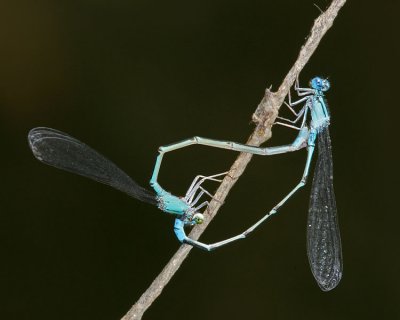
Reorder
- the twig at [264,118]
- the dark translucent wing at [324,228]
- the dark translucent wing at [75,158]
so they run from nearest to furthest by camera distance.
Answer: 1. the twig at [264,118]
2. the dark translucent wing at [75,158]
3. the dark translucent wing at [324,228]

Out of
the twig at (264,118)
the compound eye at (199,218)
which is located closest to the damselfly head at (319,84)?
the twig at (264,118)

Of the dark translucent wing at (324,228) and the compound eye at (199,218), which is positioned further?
the dark translucent wing at (324,228)

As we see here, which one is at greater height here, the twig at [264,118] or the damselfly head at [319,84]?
the damselfly head at [319,84]

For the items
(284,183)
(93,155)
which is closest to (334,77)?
(284,183)

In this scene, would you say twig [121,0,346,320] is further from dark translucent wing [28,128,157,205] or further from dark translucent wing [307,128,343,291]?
dark translucent wing [307,128,343,291]

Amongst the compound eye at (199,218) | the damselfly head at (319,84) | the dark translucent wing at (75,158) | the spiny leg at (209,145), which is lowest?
the dark translucent wing at (75,158)

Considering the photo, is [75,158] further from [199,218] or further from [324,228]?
[324,228]

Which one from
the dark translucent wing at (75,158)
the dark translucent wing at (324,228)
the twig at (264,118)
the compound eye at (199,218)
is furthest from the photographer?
the dark translucent wing at (324,228)

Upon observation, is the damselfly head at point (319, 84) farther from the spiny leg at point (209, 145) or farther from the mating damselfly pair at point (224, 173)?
the spiny leg at point (209, 145)
